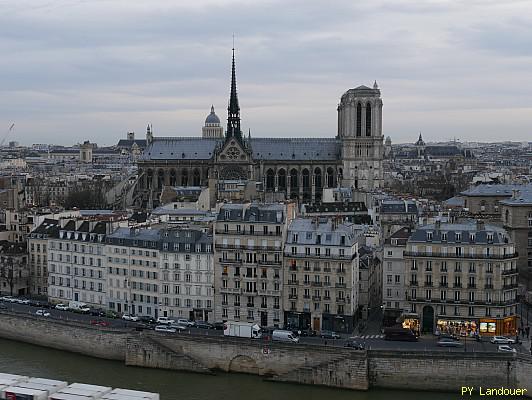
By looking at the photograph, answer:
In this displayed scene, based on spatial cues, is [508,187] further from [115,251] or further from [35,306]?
[35,306]

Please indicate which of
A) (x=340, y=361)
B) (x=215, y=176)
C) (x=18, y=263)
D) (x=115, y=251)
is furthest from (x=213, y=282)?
(x=215, y=176)

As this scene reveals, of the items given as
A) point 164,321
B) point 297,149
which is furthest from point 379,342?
point 297,149

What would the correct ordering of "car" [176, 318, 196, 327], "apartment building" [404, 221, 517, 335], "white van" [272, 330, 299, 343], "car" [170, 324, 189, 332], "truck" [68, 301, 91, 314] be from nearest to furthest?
"white van" [272, 330, 299, 343], "apartment building" [404, 221, 517, 335], "car" [170, 324, 189, 332], "car" [176, 318, 196, 327], "truck" [68, 301, 91, 314]

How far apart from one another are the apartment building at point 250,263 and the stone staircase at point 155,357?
18.4 feet

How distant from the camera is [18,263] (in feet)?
199

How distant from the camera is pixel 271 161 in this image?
114188 millimetres

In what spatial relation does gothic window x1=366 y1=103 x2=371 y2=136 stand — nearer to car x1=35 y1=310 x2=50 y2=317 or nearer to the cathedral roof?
the cathedral roof

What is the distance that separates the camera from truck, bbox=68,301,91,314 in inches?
2096

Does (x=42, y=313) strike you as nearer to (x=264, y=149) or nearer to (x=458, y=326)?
→ (x=458, y=326)

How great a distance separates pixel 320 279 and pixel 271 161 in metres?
66.4

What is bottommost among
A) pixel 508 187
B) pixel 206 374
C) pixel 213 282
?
pixel 206 374

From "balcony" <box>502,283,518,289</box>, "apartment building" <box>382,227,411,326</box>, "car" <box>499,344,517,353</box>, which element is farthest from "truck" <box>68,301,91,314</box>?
"car" <box>499,344,517,353</box>

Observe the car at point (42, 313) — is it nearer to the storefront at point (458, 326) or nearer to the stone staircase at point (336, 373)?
the stone staircase at point (336, 373)

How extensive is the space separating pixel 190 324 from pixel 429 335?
12876 millimetres
